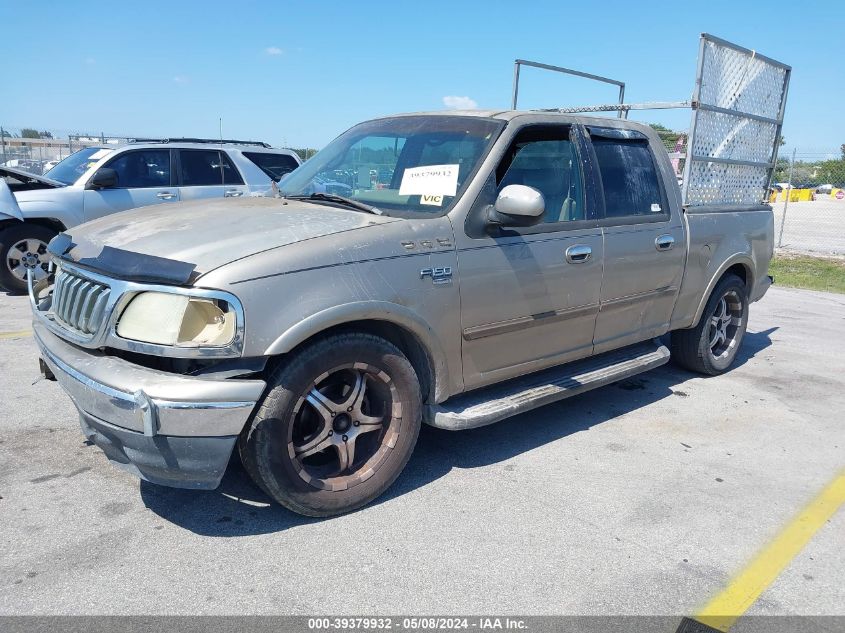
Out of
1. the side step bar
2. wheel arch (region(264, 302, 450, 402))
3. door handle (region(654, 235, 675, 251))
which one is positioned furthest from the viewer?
door handle (region(654, 235, 675, 251))

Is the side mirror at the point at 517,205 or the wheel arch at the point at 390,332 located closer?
the wheel arch at the point at 390,332

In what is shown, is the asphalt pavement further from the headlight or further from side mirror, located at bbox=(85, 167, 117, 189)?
side mirror, located at bbox=(85, 167, 117, 189)

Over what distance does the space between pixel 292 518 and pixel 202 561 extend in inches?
19.3

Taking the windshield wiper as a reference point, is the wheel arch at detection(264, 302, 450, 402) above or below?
below

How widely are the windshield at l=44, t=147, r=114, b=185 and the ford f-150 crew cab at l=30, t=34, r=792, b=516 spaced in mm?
5448

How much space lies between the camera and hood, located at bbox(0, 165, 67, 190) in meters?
8.24

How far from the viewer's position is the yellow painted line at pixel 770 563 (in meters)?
2.66

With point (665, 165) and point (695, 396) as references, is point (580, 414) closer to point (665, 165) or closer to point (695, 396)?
point (695, 396)

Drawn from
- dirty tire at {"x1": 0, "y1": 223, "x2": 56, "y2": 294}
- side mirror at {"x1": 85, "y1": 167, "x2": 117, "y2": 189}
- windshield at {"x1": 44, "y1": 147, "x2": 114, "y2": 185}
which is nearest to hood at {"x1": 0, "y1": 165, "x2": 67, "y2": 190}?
windshield at {"x1": 44, "y1": 147, "x2": 114, "y2": 185}

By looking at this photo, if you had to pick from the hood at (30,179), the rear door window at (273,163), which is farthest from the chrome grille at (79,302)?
the rear door window at (273,163)

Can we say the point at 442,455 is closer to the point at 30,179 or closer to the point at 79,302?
the point at 79,302

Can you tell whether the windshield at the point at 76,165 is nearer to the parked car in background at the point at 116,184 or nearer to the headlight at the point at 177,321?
the parked car in background at the point at 116,184

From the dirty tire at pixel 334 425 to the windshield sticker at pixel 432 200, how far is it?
2.74 ft

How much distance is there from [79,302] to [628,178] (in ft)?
11.4
